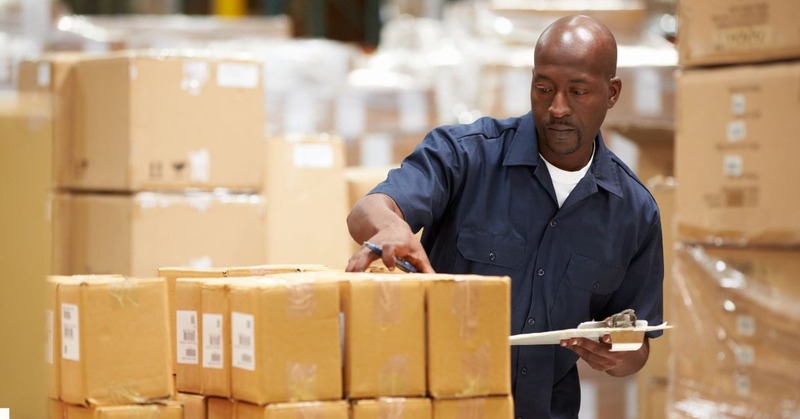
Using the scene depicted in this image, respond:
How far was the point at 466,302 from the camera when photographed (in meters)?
2.27

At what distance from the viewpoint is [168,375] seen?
2.31 metres

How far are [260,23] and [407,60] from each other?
1286 millimetres

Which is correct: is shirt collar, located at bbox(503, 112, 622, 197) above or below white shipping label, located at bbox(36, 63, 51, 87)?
below

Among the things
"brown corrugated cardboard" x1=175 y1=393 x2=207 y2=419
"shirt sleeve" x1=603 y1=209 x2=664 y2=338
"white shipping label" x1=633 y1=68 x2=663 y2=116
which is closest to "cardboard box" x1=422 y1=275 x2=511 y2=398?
"brown corrugated cardboard" x1=175 y1=393 x2=207 y2=419

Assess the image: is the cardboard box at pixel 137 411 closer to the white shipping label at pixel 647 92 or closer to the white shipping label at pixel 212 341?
the white shipping label at pixel 212 341

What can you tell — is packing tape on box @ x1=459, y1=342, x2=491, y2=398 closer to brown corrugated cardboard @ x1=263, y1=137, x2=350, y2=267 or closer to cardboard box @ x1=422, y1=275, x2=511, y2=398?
cardboard box @ x1=422, y1=275, x2=511, y2=398

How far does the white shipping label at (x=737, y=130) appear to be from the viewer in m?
4.04

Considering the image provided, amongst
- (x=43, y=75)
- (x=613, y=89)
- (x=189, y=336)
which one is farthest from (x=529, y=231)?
(x=43, y=75)

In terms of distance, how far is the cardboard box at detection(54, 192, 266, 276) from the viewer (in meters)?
4.54

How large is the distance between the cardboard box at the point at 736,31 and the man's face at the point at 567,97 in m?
1.32

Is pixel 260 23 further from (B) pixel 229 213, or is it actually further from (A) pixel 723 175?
(A) pixel 723 175

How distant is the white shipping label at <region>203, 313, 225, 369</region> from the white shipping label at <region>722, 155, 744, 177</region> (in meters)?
2.33

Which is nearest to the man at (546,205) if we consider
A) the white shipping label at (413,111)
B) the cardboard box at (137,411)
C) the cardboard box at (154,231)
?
the cardboard box at (137,411)

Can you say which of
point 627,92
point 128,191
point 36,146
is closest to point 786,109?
point 627,92
